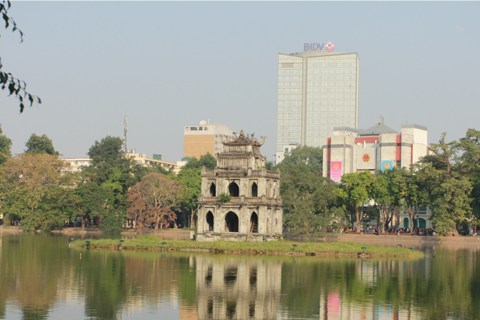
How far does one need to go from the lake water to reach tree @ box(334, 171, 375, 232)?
40.3 metres

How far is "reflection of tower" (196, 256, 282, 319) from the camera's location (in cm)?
3033

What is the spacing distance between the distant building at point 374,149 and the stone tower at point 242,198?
71859 mm

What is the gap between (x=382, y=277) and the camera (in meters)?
43.5

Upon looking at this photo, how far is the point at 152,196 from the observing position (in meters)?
102

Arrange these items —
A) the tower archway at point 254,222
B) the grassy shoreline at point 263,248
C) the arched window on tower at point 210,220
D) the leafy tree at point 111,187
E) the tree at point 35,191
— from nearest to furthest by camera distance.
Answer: the grassy shoreline at point 263,248, the tower archway at point 254,222, the arched window on tower at point 210,220, the tree at point 35,191, the leafy tree at point 111,187

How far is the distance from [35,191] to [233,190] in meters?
42.2

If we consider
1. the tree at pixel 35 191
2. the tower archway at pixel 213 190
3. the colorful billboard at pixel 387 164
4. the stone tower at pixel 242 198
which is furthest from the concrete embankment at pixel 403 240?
the colorful billboard at pixel 387 164

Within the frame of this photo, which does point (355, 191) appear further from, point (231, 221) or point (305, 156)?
point (305, 156)

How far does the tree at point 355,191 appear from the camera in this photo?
96.5 meters

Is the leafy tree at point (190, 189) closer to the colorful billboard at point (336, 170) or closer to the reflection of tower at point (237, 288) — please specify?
the colorful billboard at point (336, 170)

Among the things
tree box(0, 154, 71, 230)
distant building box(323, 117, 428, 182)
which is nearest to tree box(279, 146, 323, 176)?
distant building box(323, 117, 428, 182)

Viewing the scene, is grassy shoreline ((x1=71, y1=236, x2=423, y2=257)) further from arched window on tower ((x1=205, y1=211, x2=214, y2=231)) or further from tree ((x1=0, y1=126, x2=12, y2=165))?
tree ((x1=0, y1=126, x2=12, y2=165))

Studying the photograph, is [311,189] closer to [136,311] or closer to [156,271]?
[156,271]

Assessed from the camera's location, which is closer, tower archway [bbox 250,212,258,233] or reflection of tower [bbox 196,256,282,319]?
reflection of tower [bbox 196,256,282,319]
